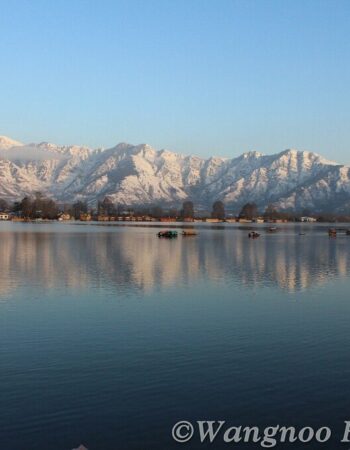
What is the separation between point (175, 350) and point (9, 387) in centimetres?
1019

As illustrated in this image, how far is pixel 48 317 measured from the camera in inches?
1556

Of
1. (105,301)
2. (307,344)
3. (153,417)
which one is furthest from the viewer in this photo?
(105,301)

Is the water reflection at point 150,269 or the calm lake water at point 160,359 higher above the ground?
the water reflection at point 150,269

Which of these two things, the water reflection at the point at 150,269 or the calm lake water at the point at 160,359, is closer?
the calm lake water at the point at 160,359

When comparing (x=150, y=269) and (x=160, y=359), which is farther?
(x=150, y=269)

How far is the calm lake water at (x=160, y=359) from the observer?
68.9 feet

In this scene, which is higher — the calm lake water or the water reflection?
the water reflection

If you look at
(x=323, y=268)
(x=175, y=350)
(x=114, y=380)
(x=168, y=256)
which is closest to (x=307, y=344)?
(x=175, y=350)

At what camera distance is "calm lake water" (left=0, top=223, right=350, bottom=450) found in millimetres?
21016

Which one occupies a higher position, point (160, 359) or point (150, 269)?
point (150, 269)

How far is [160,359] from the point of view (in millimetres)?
28766

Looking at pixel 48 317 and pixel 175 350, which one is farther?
pixel 48 317

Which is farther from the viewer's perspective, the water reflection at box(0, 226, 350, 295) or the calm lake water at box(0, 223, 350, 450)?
Answer: the water reflection at box(0, 226, 350, 295)

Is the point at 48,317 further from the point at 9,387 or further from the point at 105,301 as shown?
the point at 9,387
